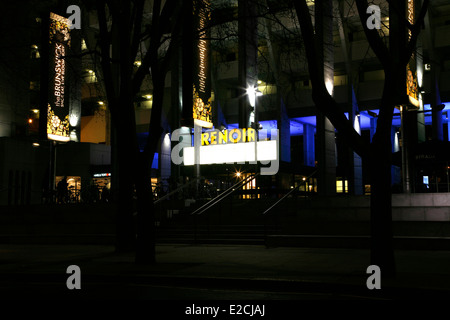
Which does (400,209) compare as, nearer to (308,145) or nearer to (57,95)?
(57,95)

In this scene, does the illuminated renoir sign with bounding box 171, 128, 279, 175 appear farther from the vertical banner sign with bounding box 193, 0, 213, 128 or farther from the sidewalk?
the sidewalk

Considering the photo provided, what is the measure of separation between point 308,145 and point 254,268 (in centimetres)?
3222

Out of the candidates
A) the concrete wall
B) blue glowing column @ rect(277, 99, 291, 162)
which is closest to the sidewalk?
the concrete wall

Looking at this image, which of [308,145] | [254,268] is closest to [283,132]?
[308,145]

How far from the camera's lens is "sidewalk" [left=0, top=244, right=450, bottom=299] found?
934cm

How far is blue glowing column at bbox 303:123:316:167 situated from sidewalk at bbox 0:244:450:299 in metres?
26.7

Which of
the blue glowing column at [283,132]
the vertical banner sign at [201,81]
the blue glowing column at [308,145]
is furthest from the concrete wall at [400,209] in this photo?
the blue glowing column at [308,145]

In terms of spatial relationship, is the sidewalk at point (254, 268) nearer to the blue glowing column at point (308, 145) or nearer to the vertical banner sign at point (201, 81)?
the vertical banner sign at point (201, 81)

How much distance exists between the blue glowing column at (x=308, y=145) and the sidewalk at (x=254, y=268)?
87.7ft

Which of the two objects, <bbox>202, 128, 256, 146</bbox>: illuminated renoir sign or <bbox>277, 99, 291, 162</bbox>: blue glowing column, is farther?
<bbox>277, 99, 291, 162</bbox>: blue glowing column

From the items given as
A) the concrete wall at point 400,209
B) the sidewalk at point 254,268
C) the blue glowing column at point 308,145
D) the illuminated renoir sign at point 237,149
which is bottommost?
the sidewalk at point 254,268

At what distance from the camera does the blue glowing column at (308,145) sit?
4231 centimetres

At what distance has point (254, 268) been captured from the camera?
37.7 feet
